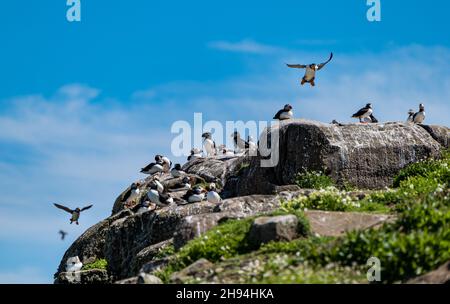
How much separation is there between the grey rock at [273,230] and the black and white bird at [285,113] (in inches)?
666

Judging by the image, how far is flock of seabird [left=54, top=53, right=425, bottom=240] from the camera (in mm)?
29594

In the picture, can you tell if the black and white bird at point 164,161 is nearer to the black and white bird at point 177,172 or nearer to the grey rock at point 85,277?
the black and white bird at point 177,172

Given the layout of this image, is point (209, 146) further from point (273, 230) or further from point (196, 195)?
point (273, 230)

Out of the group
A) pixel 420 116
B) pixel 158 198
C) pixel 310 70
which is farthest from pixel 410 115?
pixel 158 198

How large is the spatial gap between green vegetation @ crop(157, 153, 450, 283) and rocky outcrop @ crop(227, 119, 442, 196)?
7.80 m

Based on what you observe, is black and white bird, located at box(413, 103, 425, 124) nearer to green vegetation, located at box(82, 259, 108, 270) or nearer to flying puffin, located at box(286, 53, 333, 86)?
flying puffin, located at box(286, 53, 333, 86)

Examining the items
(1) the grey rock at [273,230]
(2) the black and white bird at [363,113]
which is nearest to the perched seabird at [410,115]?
(2) the black and white bird at [363,113]

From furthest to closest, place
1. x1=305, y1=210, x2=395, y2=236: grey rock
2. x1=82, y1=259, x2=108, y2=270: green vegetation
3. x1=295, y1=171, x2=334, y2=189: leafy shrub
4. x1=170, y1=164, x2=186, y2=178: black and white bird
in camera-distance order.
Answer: x1=170, y1=164, x2=186, y2=178: black and white bird < x1=82, y1=259, x2=108, y2=270: green vegetation < x1=295, y1=171, x2=334, y2=189: leafy shrub < x1=305, y1=210, x2=395, y2=236: grey rock

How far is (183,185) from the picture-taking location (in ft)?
110

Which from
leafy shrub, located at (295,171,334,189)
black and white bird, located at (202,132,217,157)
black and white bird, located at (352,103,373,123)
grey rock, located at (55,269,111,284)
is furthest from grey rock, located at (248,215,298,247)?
black and white bird, located at (202,132,217,157)

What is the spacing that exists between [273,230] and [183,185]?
16.2m

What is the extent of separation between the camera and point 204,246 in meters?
18.5

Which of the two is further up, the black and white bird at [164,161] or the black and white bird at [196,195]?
the black and white bird at [164,161]

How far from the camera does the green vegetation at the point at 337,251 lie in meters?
15.3
